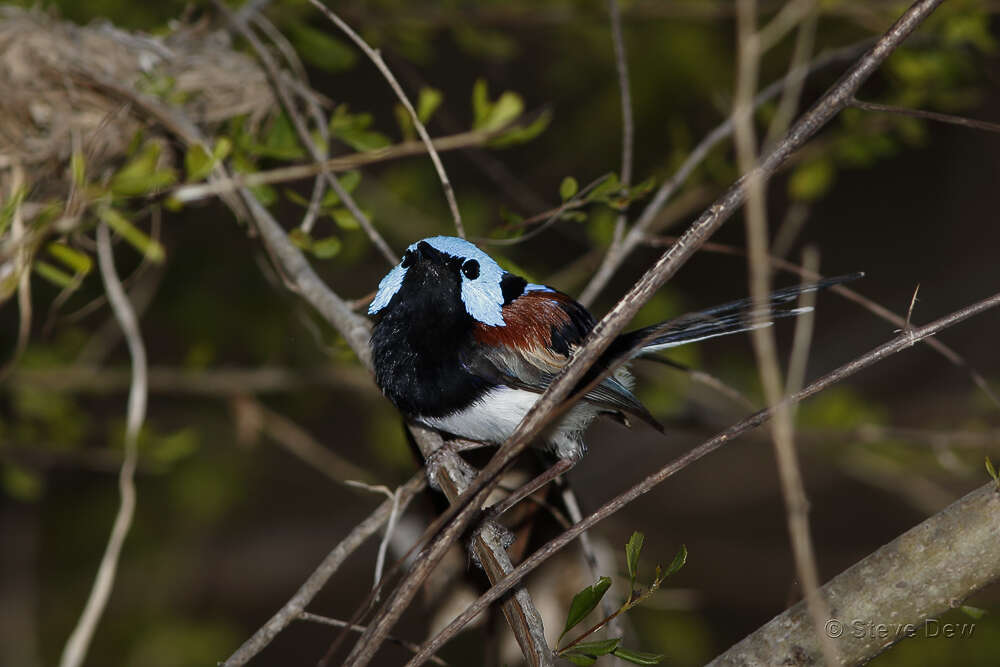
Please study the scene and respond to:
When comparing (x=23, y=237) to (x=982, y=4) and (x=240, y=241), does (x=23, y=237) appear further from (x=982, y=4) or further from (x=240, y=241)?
(x=982, y=4)

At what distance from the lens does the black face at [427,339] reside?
209 centimetres

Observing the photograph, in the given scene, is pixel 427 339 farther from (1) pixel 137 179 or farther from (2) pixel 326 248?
(1) pixel 137 179

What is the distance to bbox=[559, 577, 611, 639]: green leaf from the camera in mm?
1418

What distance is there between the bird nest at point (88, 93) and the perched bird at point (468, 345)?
0.85 meters

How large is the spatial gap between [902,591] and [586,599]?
50cm

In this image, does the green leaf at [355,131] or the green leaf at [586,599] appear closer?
the green leaf at [586,599]

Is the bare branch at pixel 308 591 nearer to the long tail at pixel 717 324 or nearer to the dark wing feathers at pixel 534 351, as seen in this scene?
the dark wing feathers at pixel 534 351

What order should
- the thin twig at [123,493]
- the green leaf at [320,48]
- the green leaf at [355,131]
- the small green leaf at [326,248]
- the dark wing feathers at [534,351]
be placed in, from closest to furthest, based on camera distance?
the thin twig at [123,493]
the dark wing feathers at [534,351]
the small green leaf at [326,248]
the green leaf at [355,131]
the green leaf at [320,48]

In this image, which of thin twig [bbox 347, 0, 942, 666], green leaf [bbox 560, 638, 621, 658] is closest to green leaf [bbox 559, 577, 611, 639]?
green leaf [bbox 560, 638, 621, 658]

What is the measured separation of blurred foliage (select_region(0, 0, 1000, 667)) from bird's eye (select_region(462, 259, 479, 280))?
12 centimetres

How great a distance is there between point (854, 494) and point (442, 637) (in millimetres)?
6006

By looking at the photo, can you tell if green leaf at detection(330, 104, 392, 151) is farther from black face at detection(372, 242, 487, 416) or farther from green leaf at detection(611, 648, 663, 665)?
green leaf at detection(611, 648, 663, 665)

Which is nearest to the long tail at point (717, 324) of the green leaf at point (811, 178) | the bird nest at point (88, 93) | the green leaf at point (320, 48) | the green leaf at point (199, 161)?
the green leaf at point (199, 161)

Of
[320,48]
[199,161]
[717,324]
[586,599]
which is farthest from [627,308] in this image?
[320,48]
